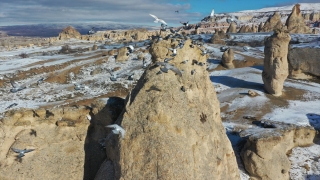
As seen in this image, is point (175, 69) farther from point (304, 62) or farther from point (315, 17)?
point (315, 17)

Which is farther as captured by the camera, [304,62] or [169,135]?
[304,62]

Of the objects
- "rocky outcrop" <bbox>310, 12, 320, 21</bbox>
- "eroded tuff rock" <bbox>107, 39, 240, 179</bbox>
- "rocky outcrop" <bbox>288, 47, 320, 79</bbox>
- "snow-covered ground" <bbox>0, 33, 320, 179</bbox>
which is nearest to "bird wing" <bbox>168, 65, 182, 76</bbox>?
"eroded tuff rock" <bbox>107, 39, 240, 179</bbox>

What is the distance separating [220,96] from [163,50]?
64.8ft

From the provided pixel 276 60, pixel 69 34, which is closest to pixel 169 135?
pixel 276 60

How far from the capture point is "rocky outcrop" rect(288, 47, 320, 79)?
36.2m

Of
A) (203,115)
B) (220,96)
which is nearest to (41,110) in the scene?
(203,115)

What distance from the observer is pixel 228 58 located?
4334 cm

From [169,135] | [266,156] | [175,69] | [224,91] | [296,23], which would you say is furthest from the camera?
[296,23]

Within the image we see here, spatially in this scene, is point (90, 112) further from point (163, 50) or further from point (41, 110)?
point (163, 50)

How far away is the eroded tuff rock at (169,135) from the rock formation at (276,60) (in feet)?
67.2

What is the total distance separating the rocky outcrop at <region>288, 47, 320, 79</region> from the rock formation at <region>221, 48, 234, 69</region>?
8.45 metres

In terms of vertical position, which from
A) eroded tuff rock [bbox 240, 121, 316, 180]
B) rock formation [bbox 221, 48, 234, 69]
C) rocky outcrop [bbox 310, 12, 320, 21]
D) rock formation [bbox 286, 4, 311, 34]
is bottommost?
eroded tuff rock [bbox 240, 121, 316, 180]

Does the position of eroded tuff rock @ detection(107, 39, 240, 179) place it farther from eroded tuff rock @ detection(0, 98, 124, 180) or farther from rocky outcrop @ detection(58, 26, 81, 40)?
rocky outcrop @ detection(58, 26, 81, 40)

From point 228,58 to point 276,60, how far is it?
13082 mm
